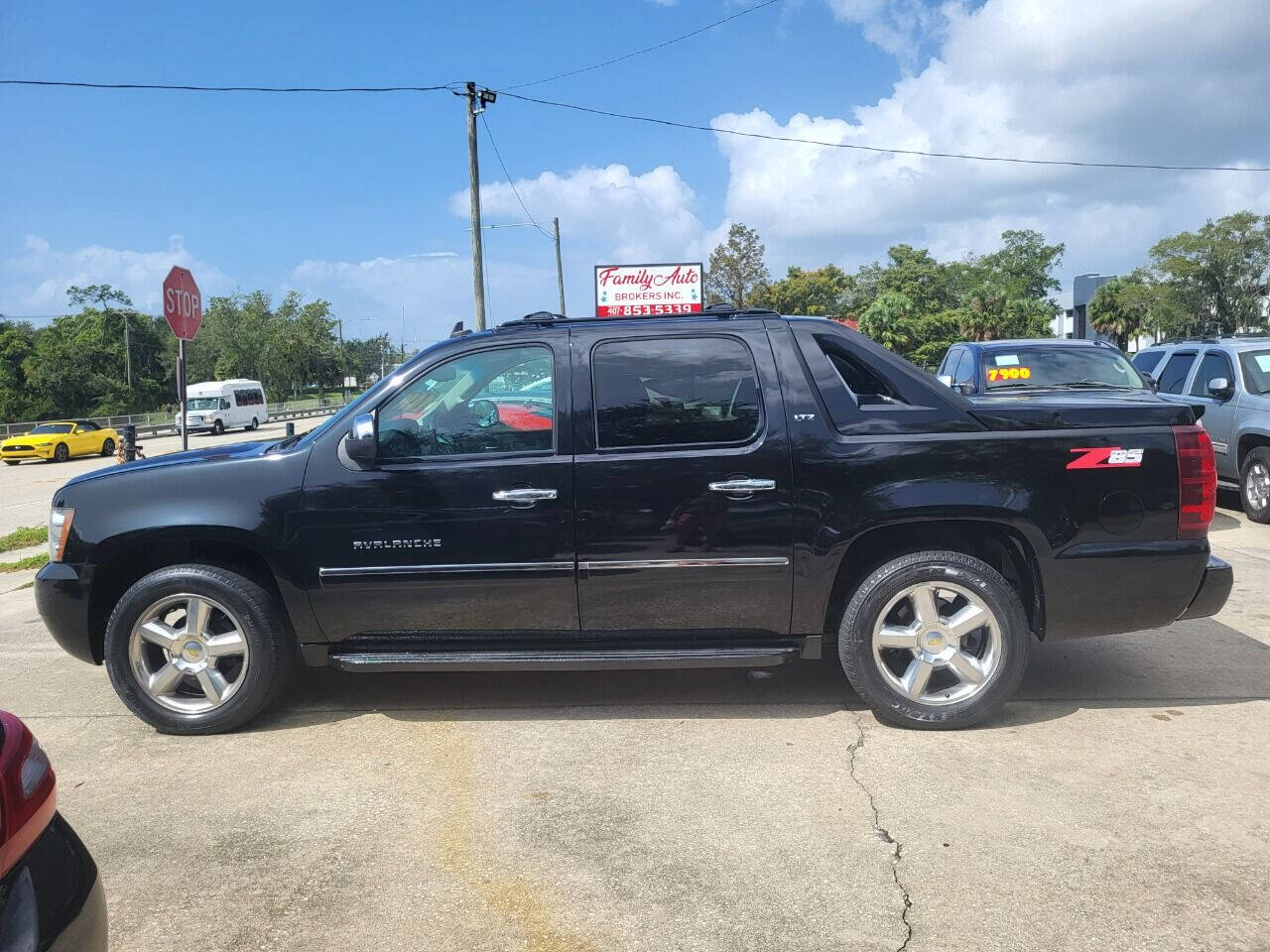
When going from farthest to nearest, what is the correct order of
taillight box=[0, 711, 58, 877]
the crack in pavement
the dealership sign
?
the dealership sign
the crack in pavement
taillight box=[0, 711, 58, 877]

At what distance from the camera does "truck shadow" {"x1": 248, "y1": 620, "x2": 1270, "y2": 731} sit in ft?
15.0

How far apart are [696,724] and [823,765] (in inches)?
27.0

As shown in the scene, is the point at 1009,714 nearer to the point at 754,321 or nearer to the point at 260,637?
the point at 754,321

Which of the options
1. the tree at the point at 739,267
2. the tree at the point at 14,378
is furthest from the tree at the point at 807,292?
the tree at the point at 14,378

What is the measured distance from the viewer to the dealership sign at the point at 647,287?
32.5 metres

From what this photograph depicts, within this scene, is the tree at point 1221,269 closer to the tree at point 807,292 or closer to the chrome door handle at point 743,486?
the tree at point 807,292

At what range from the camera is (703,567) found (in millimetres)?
4148

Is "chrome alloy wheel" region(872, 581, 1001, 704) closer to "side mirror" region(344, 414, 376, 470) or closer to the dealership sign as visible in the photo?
"side mirror" region(344, 414, 376, 470)

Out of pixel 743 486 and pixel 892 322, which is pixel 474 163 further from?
pixel 892 322

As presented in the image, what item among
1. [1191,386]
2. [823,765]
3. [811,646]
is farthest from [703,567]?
[1191,386]

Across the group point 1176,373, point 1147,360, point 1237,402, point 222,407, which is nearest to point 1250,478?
point 1237,402

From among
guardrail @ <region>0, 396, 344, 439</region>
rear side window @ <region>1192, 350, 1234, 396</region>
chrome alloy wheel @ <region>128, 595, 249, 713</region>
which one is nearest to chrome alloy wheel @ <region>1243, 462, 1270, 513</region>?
rear side window @ <region>1192, 350, 1234, 396</region>

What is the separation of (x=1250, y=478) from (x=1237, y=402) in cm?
80

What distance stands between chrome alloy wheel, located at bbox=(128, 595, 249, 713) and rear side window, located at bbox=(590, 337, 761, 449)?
6.20ft
